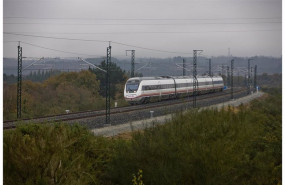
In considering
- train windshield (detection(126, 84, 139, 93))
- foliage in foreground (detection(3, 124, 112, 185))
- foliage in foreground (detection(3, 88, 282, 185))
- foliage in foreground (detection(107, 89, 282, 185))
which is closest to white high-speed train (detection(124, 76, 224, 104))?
train windshield (detection(126, 84, 139, 93))

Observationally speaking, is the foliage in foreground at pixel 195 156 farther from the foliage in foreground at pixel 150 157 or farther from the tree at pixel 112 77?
the tree at pixel 112 77

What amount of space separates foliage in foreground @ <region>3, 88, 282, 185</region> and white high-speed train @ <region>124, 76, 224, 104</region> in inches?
987

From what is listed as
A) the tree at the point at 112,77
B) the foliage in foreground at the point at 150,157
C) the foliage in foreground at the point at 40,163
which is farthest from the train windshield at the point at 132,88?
the foliage in foreground at the point at 40,163

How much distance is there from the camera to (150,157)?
9.55m

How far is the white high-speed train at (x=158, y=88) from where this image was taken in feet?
121

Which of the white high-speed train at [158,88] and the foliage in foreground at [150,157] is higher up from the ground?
the white high-speed train at [158,88]

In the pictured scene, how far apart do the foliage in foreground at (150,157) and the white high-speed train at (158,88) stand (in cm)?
2506

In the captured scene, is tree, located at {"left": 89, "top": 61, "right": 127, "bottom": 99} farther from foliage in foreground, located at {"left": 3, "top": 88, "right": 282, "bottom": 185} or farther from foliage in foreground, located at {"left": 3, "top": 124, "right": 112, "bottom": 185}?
foliage in foreground, located at {"left": 3, "top": 124, "right": 112, "bottom": 185}

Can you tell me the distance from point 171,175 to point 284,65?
11.0 ft

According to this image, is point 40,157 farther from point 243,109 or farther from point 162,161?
point 243,109

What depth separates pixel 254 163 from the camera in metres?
10.2

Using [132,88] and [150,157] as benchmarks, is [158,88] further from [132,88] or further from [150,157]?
[150,157]

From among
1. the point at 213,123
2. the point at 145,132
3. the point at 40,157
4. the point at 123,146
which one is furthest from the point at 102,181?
the point at 213,123

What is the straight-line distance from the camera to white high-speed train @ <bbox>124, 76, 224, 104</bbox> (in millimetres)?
36844
